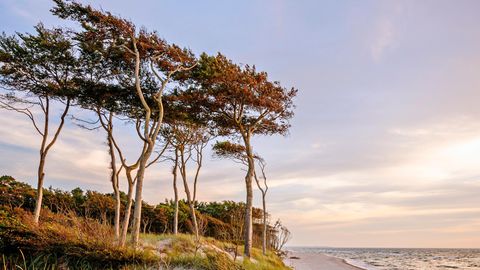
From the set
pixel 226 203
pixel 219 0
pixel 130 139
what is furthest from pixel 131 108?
pixel 226 203

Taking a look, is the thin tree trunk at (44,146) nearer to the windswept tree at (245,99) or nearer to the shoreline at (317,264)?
the windswept tree at (245,99)

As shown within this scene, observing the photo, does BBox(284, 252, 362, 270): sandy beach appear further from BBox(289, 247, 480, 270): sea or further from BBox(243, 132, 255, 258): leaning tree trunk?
BBox(243, 132, 255, 258): leaning tree trunk

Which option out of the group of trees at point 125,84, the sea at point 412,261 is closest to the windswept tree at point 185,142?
the group of trees at point 125,84

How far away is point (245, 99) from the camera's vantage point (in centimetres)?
1653

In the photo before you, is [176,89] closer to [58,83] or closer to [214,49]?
[214,49]

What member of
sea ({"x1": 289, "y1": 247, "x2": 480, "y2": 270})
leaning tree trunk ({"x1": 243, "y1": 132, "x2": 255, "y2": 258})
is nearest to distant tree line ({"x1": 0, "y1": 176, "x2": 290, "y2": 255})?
leaning tree trunk ({"x1": 243, "y1": 132, "x2": 255, "y2": 258})

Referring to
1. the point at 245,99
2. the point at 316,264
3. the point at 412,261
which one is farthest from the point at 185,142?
the point at 412,261

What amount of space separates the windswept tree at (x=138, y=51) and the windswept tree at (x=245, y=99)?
1.10m

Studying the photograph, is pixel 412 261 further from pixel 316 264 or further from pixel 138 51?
pixel 138 51

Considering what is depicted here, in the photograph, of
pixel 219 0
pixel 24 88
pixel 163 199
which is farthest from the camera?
pixel 163 199

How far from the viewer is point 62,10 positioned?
12062mm

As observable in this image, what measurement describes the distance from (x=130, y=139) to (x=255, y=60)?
Answer: 6695 mm

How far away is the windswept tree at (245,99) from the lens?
51.7 feet

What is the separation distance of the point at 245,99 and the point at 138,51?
506 centimetres
